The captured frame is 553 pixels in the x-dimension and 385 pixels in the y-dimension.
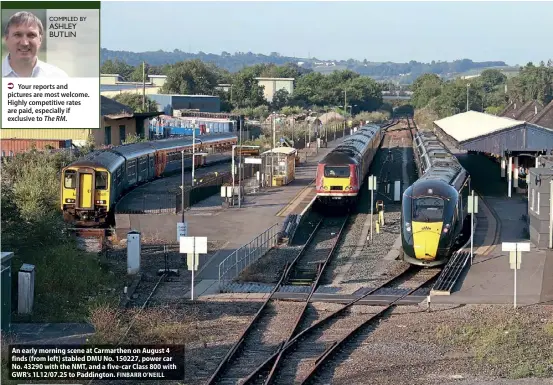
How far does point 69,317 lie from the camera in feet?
63.1

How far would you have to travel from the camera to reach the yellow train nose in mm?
25188

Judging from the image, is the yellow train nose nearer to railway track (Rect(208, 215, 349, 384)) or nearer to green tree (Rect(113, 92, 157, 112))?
railway track (Rect(208, 215, 349, 384))

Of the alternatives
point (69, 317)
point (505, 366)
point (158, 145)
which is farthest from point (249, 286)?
point (158, 145)

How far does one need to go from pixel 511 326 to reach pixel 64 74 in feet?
32.5

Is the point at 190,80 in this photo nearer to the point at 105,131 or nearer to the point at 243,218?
the point at 105,131

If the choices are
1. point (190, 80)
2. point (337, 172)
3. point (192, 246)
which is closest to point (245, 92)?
point (190, 80)

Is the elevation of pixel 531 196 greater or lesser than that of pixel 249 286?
greater

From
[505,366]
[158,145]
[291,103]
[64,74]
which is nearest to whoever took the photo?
[505,366]

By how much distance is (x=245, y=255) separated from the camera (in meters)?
26.5

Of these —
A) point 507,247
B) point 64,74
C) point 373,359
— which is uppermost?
point 64,74

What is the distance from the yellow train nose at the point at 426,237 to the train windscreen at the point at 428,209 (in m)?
0.15

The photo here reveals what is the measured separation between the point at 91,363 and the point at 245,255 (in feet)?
38.8

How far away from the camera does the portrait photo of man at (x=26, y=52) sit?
16703 mm

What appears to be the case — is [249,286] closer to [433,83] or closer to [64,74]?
[64,74]
